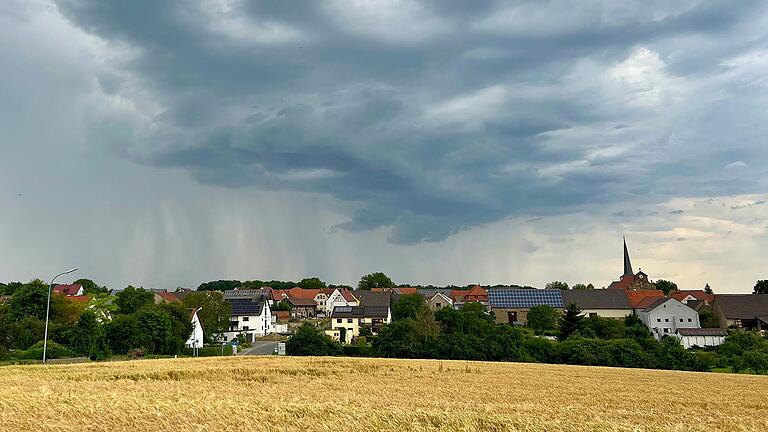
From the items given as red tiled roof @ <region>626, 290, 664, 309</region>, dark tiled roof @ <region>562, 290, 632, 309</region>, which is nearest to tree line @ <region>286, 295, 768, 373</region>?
red tiled roof @ <region>626, 290, 664, 309</region>

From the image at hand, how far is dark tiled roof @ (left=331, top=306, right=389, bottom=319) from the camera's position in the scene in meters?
97.4

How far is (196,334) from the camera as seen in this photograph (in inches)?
2891

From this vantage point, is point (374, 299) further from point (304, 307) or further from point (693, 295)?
point (693, 295)

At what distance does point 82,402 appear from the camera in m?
17.6

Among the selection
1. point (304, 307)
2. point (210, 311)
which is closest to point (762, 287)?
point (304, 307)

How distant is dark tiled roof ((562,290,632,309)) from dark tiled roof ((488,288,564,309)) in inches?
94.7

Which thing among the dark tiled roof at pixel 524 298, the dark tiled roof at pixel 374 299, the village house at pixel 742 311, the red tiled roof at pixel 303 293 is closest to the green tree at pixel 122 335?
the dark tiled roof at pixel 374 299

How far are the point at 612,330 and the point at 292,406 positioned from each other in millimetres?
73567

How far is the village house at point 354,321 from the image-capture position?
9188cm

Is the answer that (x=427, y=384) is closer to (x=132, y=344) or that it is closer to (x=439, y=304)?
(x=132, y=344)

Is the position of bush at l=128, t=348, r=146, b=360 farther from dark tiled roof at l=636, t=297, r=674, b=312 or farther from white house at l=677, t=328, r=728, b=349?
dark tiled roof at l=636, t=297, r=674, b=312

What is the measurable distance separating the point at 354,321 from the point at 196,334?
2951 cm

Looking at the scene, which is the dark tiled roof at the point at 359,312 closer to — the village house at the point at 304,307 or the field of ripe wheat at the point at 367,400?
the field of ripe wheat at the point at 367,400

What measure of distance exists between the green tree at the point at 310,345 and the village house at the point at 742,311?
3056 inches
